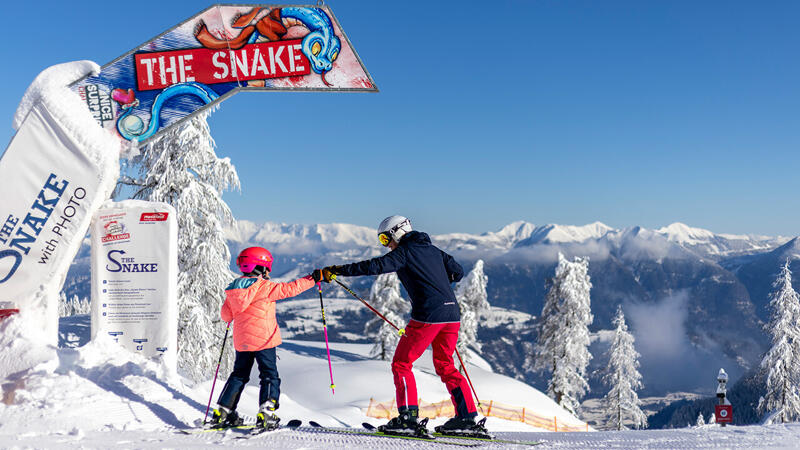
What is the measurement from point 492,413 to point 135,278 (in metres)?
17.8

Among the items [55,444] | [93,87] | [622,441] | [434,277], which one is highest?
[93,87]

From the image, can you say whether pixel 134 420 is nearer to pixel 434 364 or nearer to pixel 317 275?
pixel 317 275

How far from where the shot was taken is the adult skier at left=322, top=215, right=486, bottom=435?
6.10 metres

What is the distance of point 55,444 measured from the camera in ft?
18.1

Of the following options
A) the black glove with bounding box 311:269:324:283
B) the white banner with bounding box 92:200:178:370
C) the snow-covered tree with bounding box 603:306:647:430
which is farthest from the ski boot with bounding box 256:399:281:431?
the snow-covered tree with bounding box 603:306:647:430

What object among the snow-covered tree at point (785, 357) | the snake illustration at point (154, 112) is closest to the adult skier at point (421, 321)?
the snake illustration at point (154, 112)

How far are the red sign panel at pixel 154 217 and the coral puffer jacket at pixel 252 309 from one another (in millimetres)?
3625

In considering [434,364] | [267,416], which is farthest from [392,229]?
[267,416]

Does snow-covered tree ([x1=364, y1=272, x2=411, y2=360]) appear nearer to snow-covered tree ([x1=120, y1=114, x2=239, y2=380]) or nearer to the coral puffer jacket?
snow-covered tree ([x1=120, y1=114, x2=239, y2=380])

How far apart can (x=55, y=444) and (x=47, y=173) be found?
419 centimetres

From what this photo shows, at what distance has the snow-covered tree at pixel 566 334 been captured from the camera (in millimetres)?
33562

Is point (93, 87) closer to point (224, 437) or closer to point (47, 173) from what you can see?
point (47, 173)

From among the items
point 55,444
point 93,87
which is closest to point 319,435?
point 55,444

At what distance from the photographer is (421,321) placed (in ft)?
20.1
